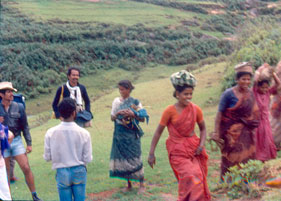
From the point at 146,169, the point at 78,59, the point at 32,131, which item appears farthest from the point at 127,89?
the point at 78,59

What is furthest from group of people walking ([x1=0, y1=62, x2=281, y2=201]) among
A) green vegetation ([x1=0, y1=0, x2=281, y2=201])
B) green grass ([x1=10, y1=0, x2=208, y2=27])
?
green grass ([x1=10, y1=0, x2=208, y2=27])

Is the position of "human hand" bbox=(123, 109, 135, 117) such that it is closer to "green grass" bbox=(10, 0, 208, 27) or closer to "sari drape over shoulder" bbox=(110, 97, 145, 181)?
"sari drape over shoulder" bbox=(110, 97, 145, 181)

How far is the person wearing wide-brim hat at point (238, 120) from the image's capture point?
19.4ft

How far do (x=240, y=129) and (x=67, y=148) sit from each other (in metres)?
2.45

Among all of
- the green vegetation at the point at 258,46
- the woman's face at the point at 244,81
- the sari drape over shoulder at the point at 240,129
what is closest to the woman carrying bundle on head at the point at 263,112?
the sari drape over shoulder at the point at 240,129

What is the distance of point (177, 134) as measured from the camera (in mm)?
5223

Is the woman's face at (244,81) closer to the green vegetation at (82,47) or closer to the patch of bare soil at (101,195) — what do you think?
the patch of bare soil at (101,195)

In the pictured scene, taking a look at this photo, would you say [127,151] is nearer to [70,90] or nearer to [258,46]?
[70,90]

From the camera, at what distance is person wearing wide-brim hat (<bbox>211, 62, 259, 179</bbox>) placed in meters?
5.91

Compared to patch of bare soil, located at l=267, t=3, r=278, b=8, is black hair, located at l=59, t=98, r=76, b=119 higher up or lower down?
lower down

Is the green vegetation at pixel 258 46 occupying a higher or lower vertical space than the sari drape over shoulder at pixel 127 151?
higher

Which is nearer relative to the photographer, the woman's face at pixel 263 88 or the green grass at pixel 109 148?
the woman's face at pixel 263 88

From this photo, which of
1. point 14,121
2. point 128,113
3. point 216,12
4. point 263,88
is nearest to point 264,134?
point 263,88

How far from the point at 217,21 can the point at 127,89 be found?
102 ft
